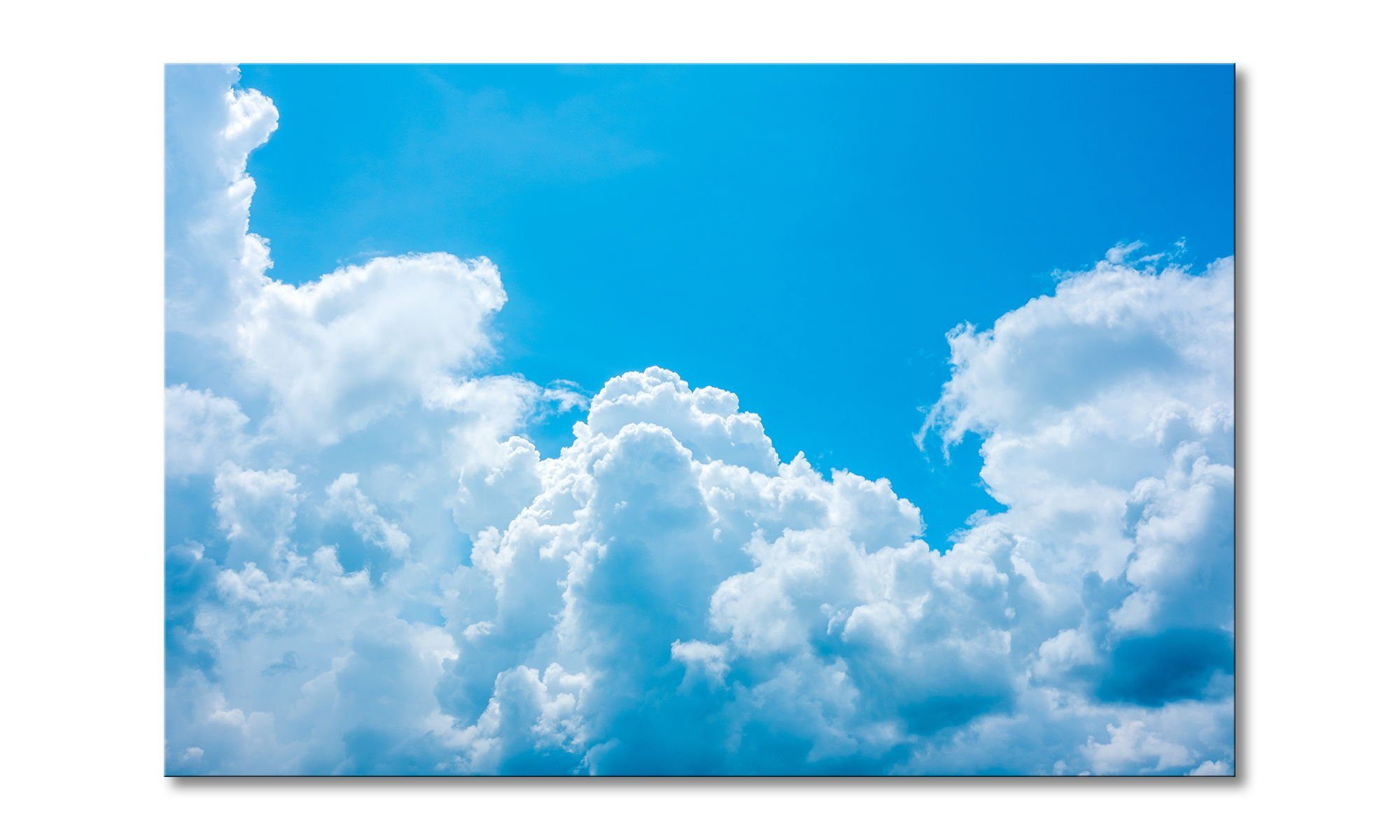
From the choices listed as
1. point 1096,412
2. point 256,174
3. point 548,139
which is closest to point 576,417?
point 548,139

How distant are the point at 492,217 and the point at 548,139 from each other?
3.25 ft

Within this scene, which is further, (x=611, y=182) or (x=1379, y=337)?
(x=611, y=182)

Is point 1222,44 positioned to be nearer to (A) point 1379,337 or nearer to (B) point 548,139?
(A) point 1379,337

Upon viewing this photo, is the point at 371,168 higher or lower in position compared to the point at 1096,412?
higher

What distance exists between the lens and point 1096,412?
24.0 feet

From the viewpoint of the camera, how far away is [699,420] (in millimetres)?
7422

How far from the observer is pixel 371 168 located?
7379 mm

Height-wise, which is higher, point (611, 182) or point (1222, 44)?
point (1222, 44)

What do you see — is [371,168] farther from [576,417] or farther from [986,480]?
[986,480]

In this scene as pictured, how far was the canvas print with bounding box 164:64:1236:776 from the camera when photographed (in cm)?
712

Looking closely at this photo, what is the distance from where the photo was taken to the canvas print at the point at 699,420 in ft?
23.4

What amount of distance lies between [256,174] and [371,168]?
Answer: 1158mm
